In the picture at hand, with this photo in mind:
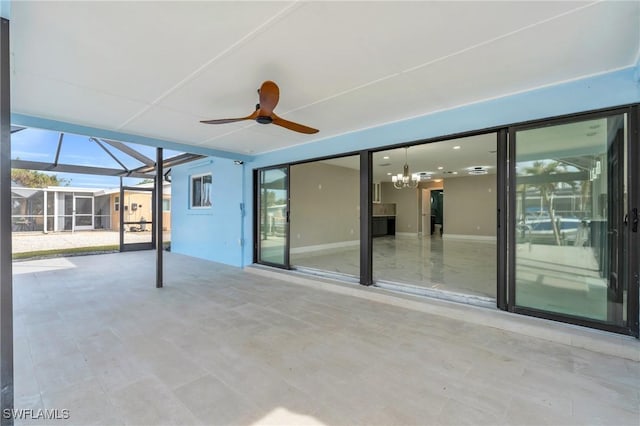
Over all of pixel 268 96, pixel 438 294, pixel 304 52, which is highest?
pixel 304 52

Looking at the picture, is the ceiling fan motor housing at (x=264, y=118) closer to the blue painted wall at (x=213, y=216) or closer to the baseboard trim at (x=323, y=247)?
the blue painted wall at (x=213, y=216)

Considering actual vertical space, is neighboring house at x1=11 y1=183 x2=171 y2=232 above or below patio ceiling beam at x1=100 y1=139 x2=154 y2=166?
below

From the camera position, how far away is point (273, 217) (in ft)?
19.0

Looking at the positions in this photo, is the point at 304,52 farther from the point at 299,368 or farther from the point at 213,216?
the point at 213,216

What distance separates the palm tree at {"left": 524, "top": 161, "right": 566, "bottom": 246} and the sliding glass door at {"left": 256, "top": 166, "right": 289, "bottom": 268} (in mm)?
3827

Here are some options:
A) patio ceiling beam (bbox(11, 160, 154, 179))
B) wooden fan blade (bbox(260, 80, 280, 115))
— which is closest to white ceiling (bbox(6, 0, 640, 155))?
wooden fan blade (bbox(260, 80, 280, 115))

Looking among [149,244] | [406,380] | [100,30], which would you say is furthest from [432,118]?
[149,244]

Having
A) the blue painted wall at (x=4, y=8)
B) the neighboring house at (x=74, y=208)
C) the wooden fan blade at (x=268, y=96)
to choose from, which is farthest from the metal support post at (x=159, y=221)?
the neighboring house at (x=74, y=208)

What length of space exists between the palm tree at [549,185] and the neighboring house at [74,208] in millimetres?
9963

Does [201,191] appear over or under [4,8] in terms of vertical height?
under

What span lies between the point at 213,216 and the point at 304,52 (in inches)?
226

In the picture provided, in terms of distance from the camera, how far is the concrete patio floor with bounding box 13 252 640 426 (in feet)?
5.51

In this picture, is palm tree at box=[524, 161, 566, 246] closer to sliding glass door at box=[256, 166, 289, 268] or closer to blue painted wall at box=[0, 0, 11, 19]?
sliding glass door at box=[256, 166, 289, 268]

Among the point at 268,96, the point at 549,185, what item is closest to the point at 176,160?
the point at 268,96
